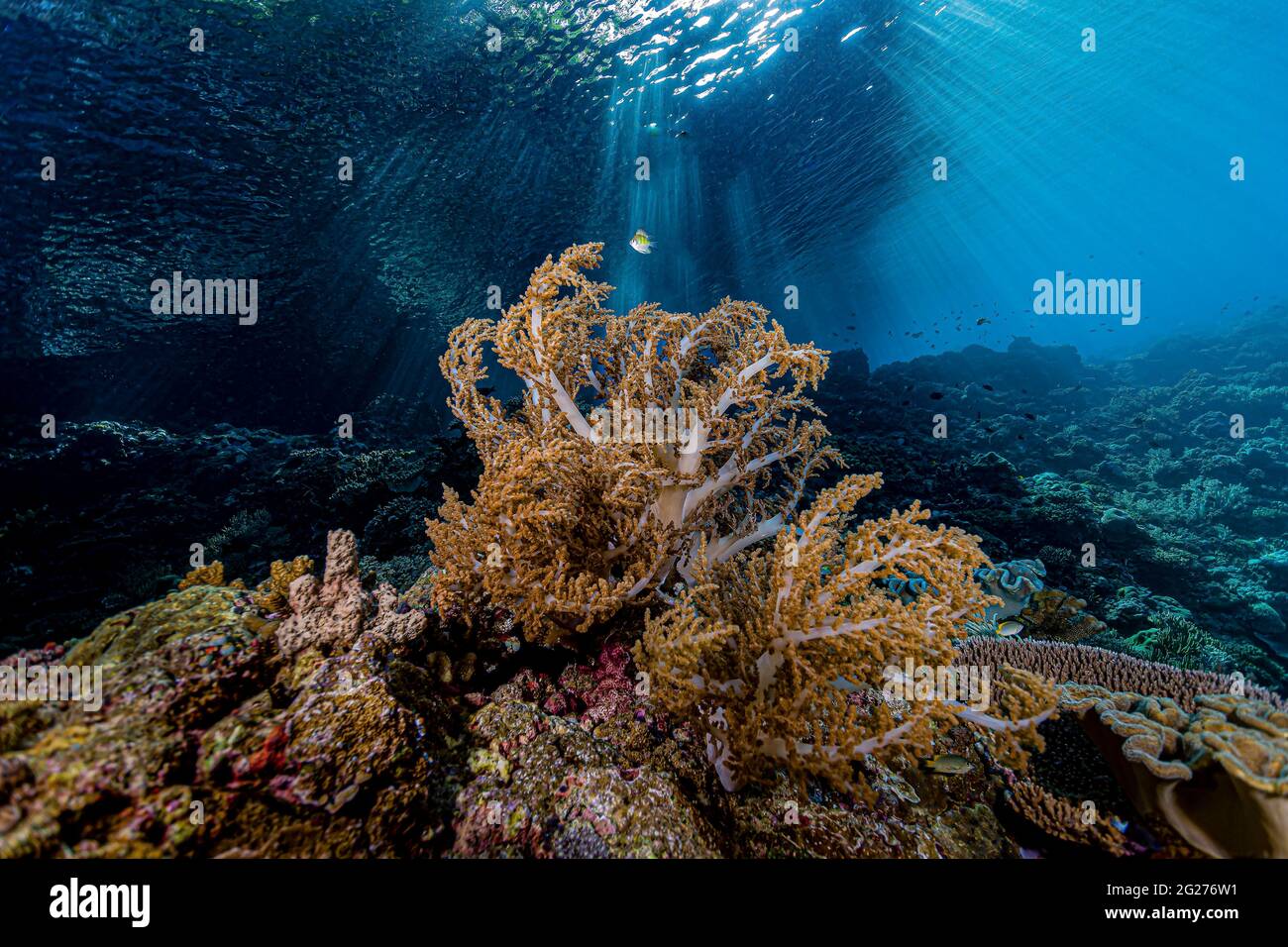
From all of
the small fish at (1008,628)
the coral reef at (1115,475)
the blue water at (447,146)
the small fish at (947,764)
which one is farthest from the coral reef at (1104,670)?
the blue water at (447,146)

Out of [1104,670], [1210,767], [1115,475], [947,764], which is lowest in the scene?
[947,764]

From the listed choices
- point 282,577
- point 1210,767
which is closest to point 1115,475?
point 1210,767

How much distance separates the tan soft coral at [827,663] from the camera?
2291 millimetres

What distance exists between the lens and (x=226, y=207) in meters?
13.8

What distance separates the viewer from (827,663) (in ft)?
8.06

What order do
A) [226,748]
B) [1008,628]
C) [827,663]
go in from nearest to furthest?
[226,748] < [827,663] < [1008,628]

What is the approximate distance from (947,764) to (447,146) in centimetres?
1853

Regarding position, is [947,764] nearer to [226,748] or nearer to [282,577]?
[226,748]

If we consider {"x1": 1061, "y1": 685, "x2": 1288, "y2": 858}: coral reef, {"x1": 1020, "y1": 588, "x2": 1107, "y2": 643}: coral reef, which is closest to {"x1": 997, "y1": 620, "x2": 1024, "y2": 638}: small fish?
{"x1": 1020, "y1": 588, "x2": 1107, "y2": 643}: coral reef

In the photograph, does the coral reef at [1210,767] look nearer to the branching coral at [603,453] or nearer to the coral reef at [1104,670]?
the coral reef at [1104,670]

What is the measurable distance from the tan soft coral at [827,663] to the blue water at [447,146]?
588 inches

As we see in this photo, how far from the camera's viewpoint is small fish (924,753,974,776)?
279 centimetres

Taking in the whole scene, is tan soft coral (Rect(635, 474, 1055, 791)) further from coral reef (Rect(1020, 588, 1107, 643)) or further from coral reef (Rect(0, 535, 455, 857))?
coral reef (Rect(1020, 588, 1107, 643))
